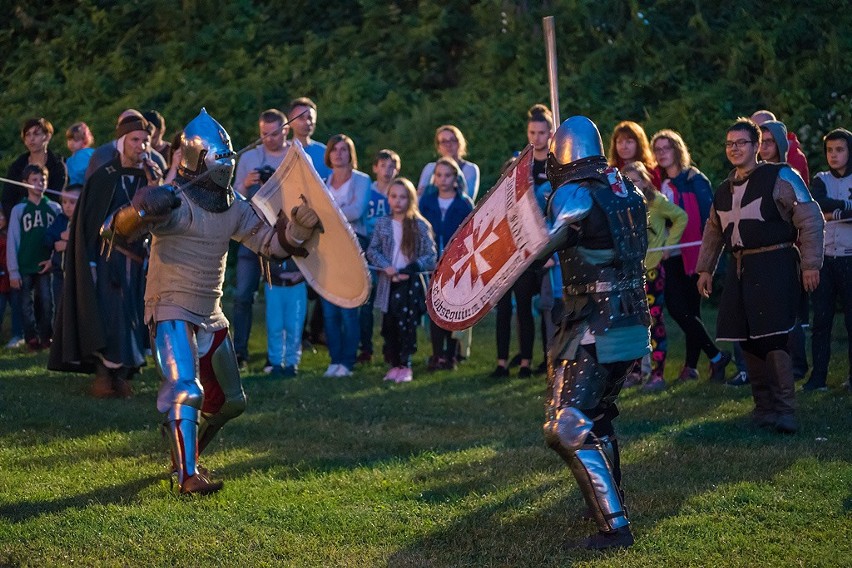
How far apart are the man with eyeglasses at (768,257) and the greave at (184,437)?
3318 millimetres

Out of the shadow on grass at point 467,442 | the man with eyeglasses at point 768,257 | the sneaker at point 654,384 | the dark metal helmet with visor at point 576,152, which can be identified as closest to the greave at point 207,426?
the shadow on grass at point 467,442

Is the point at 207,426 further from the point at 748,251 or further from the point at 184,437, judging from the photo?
the point at 748,251

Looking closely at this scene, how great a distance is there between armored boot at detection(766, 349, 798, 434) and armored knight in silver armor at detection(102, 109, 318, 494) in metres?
2.96

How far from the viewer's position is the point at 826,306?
9383 mm

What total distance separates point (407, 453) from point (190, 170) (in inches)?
82.6

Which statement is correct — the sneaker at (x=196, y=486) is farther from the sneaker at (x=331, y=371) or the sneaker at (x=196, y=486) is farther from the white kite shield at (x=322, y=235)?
the sneaker at (x=331, y=371)

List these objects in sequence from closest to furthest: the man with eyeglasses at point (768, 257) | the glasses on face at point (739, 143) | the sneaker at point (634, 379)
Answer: the man with eyeglasses at point (768, 257)
the glasses on face at point (739, 143)
the sneaker at point (634, 379)

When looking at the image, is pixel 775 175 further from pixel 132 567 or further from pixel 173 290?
pixel 132 567

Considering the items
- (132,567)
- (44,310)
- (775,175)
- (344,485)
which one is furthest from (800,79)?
(132,567)

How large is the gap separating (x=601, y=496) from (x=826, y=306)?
14.6 feet

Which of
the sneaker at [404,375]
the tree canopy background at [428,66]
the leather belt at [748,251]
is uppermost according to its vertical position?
the tree canopy background at [428,66]

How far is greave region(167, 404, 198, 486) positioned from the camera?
21.3ft

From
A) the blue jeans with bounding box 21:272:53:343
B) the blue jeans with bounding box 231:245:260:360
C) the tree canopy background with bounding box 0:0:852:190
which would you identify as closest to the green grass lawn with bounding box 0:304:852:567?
the blue jeans with bounding box 231:245:260:360

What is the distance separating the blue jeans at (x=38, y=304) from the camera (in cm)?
1162
